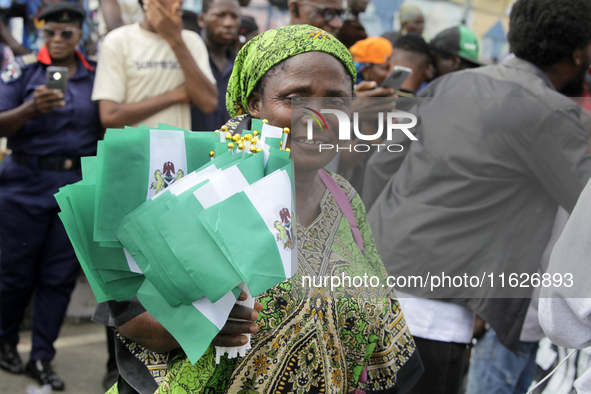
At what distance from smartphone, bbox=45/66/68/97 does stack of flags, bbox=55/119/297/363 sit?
247cm

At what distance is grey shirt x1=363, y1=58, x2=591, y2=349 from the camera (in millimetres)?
2092

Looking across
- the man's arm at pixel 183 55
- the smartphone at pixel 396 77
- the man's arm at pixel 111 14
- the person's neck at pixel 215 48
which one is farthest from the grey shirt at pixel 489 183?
the man's arm at pixel 111 14

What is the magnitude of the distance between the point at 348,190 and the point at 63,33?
277cm

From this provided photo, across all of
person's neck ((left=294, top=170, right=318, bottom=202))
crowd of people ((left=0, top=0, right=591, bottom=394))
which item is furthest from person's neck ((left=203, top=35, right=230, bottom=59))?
person's neck ((left=294, top=170, right=318, bottom=202))

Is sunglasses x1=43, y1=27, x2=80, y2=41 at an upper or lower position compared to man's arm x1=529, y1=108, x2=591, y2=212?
lower

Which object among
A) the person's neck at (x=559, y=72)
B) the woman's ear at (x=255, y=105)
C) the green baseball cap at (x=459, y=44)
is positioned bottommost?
the green baseball cap at (x=459, y=44)

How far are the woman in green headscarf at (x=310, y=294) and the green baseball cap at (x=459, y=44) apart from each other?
302 cm

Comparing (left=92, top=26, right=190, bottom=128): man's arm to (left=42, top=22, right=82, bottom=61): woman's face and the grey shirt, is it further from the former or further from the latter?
the grey shirt

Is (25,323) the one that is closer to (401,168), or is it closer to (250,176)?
(401,168)

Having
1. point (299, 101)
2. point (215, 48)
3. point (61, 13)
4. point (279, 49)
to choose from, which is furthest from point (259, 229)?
point (215, 48)

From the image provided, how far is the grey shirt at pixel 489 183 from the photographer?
2092 mm

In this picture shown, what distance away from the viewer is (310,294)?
1.48 meters

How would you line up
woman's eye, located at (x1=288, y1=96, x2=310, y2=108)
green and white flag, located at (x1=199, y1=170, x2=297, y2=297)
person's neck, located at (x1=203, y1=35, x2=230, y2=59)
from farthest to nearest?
person's neck, located at (x1=203, y1=35, x2=230, y2=59) → woman's eye, located at (x1=288, y1=96, x2=310, y2=108) → green and white flag, located at (x1=199, y1=170, x2=297, y2=297)

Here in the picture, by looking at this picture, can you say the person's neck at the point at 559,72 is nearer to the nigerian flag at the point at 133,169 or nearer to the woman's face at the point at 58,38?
the nigerian flag at the point at 133,169
